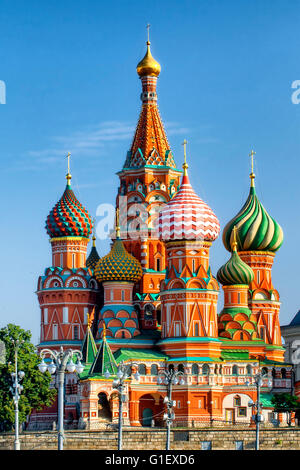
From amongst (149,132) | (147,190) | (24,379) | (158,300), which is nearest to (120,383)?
(24,379)

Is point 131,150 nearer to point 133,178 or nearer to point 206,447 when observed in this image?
point 133,178

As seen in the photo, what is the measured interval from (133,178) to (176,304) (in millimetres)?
9912

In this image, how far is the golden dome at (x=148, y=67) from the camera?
7712 cm

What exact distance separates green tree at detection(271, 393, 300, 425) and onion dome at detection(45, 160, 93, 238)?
1524cm

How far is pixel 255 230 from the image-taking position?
7731 cm

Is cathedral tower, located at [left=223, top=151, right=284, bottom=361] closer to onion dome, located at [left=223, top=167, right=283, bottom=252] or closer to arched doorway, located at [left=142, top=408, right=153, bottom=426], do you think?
onion dome, located at [left=223, top=167, right=283, bottom=252]

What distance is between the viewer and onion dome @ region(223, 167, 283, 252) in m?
77.3

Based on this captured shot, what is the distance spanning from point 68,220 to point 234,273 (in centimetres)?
1020

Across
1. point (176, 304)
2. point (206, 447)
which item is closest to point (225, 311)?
point (176, 304)

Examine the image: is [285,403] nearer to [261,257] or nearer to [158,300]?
[158,300]

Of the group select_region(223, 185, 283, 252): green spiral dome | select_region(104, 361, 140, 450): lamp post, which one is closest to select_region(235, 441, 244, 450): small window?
select_region(104, 361, 140, 450): lamp post

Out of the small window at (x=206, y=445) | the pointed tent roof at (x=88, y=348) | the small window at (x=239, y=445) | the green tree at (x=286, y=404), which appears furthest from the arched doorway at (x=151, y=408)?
the small window at (x=239, y=445)

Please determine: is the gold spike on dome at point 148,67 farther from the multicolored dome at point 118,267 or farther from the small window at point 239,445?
the small window at point 239,445

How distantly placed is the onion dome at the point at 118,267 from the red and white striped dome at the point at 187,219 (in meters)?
2.83
